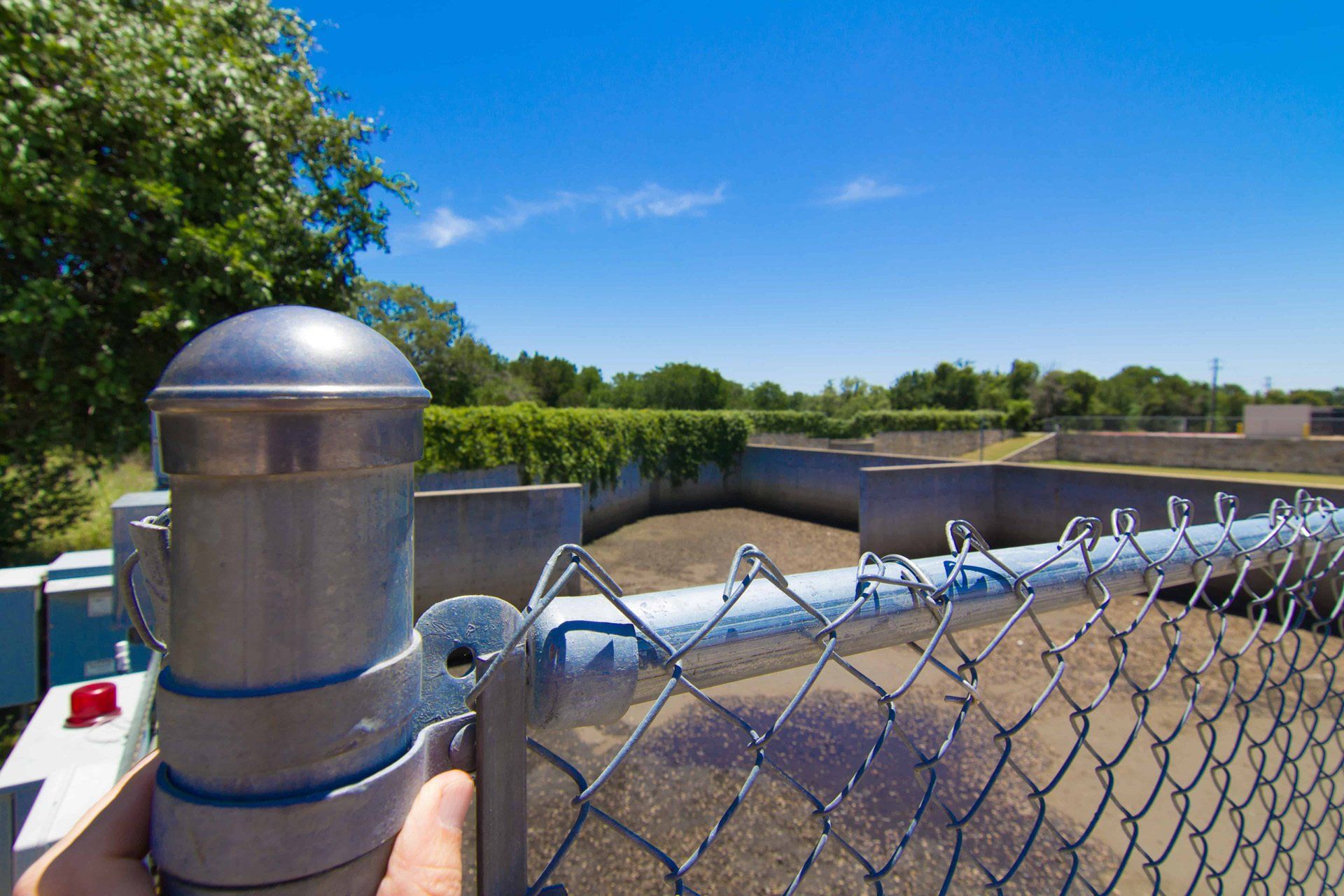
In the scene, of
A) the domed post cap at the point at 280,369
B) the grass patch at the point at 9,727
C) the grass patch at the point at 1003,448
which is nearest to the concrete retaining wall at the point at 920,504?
the grass patch at the point at 9,727

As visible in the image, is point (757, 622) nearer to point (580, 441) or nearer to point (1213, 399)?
point (580, 441)

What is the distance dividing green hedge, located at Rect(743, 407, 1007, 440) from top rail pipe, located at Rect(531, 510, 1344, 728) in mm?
21238

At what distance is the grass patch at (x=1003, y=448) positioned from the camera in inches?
983

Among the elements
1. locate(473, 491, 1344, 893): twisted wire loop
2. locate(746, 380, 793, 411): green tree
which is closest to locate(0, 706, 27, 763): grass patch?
locate(473, 491, 1344, 893): twisted wire loop

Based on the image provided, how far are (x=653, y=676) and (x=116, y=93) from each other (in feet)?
24.3

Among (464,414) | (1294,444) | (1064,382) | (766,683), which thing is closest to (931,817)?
(766,683)

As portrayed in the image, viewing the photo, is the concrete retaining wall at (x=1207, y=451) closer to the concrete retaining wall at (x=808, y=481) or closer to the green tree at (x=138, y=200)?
the concrete retaining wall at (x=808, y=481)

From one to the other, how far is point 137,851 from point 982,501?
1309 cm

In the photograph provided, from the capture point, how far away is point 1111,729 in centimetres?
544

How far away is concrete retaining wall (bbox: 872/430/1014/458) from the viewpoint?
1086 inches

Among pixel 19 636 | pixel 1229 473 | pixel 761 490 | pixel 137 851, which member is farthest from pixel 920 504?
pixel 1229 473

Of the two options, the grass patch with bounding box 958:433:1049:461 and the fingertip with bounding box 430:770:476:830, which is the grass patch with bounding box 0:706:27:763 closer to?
the fingertip with bounding box 430:770:476:830

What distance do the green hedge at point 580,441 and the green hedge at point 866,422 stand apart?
18.2 feet

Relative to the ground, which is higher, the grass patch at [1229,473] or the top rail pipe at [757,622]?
the top rail pipe at [757,622]
